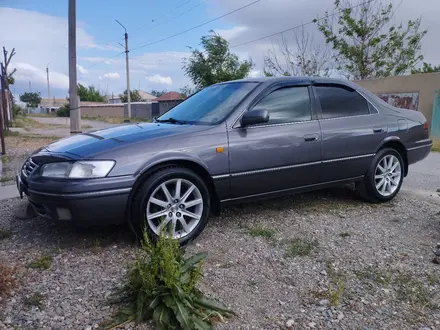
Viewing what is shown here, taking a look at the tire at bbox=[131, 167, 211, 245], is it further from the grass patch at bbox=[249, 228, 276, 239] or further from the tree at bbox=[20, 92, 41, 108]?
the tree at bbox=[20, 92, 41, 108]

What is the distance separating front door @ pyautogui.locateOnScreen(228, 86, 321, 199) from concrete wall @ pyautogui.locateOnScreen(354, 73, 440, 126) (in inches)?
476

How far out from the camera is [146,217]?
3.62 m

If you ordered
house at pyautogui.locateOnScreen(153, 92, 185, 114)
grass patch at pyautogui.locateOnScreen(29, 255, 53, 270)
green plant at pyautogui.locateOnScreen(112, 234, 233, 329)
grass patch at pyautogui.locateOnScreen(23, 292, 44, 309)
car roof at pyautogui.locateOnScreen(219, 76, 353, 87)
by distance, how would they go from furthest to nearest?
1. house at pyautogui.locateOnScreen(153, 92, 185, 114)
2. car roof at pyautogui.locateOnScreen(219, 76, 353, 87)
3. grass patch at pyautogui.locateOnScreen(29, 255, 53, 270)
4. grass patch at pyautogui.locateOnScreen(23, 292, 44, 309)
5. green plant at pyautogui.locateOnScreen(112, 234, 233, 329)

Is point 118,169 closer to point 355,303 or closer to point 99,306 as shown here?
point 99,306

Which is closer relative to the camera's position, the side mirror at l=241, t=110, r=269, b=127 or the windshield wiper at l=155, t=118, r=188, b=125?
the side mirror at l=241, t=110, r=269, b=127

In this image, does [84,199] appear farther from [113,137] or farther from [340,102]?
[340,102]

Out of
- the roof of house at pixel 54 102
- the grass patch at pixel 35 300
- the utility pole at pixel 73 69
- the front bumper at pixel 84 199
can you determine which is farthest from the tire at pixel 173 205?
the roof of house at pixel 54 102

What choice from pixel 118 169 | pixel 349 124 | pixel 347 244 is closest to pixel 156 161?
pixel 118 169

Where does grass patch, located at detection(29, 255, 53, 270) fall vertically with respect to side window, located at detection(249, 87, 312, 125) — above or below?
below

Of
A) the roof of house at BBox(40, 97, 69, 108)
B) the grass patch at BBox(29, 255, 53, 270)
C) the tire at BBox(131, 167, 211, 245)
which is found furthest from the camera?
the roof of house at BBox(40, 97, 69, 108)

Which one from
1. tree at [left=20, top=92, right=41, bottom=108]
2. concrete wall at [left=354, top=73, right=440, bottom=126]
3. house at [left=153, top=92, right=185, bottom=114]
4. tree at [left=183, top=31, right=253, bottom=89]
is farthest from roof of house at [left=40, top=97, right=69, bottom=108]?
concrete wall at [left=354, top=73, right=440, bottom=126]

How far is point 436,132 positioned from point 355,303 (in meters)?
14.4

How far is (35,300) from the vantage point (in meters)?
2.83

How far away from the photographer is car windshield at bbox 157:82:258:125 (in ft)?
14.2
